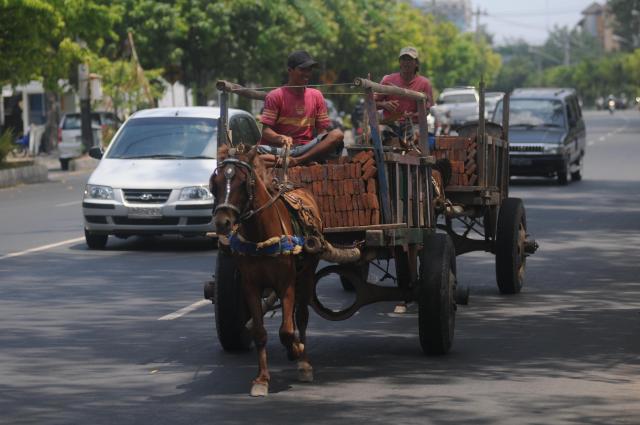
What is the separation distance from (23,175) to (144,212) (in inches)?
713

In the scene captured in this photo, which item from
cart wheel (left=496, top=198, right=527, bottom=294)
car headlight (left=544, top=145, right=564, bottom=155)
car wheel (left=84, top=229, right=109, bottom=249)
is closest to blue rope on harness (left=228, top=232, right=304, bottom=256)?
cart wheel (left=496, top=198, right=527, bottom=294)

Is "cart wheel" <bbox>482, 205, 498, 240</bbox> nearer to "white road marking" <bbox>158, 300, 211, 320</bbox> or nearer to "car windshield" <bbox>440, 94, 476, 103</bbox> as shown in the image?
"white road marking" <bbox>158, 300, 211, 320</bbox>

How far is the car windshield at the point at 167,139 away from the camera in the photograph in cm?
1883

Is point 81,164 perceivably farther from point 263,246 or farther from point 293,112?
point 263,246

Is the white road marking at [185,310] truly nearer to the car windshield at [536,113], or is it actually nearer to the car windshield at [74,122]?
the car windshield at [536,113]

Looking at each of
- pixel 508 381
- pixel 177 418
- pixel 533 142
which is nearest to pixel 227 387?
pixel 177 418

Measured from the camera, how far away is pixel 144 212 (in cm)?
1788

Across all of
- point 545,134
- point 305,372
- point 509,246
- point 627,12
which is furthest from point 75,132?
point 627,12

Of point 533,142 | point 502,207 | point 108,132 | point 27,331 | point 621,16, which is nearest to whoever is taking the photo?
point 27,331

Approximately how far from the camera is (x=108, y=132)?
4569cm

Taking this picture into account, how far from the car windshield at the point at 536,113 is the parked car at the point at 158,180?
536 inches

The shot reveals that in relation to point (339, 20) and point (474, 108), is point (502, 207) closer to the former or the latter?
point (474, 108)

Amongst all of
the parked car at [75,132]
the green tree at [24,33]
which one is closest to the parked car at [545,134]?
the green tree at [24,33]

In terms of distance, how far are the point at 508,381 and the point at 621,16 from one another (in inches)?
4268
